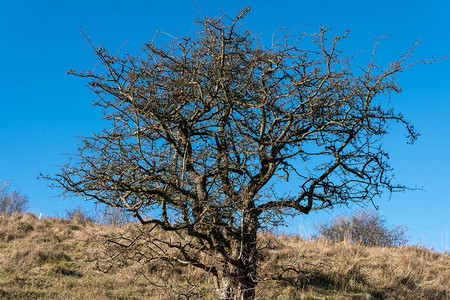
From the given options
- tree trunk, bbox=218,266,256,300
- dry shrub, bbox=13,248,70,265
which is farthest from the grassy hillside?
tree trunk, bbox=218,266,256,300

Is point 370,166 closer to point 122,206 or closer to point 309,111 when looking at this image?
point 309,111

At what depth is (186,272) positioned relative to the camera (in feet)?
39.3

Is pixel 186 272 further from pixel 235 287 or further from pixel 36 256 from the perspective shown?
pixel 36 256

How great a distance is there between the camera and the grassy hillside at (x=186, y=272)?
10.2 meters

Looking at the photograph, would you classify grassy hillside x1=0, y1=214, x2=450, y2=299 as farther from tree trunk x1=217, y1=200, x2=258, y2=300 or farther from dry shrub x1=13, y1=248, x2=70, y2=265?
tree trunk x1=217, y1=200, x2=258, y2=300

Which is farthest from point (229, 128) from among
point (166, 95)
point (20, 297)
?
point (20, 297)

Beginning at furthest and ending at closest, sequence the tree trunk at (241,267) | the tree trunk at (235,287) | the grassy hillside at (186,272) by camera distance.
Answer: the grassy hillside at (186,272)
the tree trunk at (235,287)
the tree trunk at (241,267)

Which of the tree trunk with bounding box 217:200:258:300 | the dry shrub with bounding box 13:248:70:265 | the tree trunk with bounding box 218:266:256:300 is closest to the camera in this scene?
the tree trunk with bounding box 217:200:258:300

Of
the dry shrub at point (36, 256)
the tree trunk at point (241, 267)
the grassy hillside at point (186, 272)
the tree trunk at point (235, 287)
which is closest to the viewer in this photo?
the tree trunk at point (241, 267)

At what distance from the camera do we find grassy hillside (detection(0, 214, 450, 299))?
33.4 feet

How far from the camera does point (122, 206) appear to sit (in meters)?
6.94

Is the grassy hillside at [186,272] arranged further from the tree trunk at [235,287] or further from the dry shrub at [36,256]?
the tree trunk at [235,287]

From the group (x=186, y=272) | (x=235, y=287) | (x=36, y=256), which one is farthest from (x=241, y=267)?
(x=36, y=256)

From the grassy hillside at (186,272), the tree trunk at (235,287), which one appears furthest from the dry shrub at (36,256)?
the tree trunk at (235,287)
